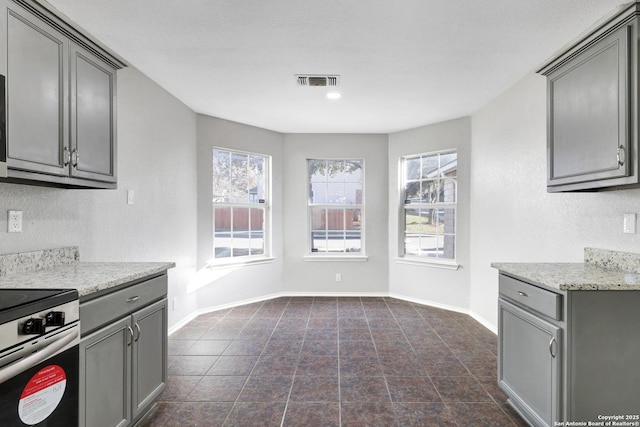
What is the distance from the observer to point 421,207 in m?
4.79

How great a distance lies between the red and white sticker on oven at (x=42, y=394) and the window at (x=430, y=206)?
4.15 metres

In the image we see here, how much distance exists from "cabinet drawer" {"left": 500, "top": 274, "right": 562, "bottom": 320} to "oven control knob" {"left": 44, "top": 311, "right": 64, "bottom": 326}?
2247 millimetres

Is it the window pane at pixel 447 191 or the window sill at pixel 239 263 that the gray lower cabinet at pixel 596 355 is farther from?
the window sill at pixel 239 263

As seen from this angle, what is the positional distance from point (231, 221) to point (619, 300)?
13.0 feet

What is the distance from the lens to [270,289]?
16.4 feet

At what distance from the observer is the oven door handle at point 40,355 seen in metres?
1.13

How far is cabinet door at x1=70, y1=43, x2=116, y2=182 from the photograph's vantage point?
6.24 ft

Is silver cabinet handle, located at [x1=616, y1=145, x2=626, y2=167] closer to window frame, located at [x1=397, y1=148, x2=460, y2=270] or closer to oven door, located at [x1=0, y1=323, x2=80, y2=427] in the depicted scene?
window frame, located at [x1=397, y1=148, x2=460, y2=270]

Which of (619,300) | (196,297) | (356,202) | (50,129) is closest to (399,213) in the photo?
(356,202)

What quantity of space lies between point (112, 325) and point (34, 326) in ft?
1.55

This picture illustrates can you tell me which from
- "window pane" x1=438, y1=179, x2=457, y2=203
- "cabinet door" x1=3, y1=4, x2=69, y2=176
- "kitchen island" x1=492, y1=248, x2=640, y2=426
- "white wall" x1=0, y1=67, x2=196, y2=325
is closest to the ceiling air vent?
"white wall" x1=0, y1=67, x2=196, y2=325

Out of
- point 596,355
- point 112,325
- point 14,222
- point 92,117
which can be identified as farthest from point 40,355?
point 596,355

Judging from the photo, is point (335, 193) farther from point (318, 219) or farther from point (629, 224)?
point (629, 224)

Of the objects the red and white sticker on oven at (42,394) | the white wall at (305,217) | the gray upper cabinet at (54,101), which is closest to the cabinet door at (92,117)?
the gray upper cabinet at (54,101)
